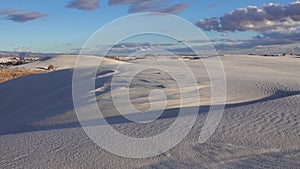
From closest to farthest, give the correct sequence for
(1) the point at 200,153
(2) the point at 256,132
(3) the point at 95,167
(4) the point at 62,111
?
(3) the point at 95,167 < (1) the point at 200,153 < (2) the point at 256,132 < (4) the point at 62,111

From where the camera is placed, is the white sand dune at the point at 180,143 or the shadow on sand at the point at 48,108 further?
the shadow on sand at the point at 48,108

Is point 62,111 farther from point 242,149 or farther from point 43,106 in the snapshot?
point 242,149

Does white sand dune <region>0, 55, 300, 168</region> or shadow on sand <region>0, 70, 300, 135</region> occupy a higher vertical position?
white sand dune <region>0, 55, 300, 168</region>

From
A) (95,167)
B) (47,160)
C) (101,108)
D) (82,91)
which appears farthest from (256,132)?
(82,91)

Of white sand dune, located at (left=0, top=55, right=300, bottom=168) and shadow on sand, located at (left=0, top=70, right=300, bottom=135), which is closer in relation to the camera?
white sand dune, located at (left=0, top=55, right=300, bottom=168)

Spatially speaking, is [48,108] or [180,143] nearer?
[180,143]

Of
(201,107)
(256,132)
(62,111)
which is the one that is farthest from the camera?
(62,111)

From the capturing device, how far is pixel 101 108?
8.03m

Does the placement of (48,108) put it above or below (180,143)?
below

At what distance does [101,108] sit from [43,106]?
292cm

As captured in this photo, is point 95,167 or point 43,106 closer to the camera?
point 95,167

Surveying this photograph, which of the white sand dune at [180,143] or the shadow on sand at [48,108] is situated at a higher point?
the white sand dune at [180,143]

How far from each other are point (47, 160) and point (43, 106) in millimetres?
6180

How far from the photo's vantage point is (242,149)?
4.42 m
